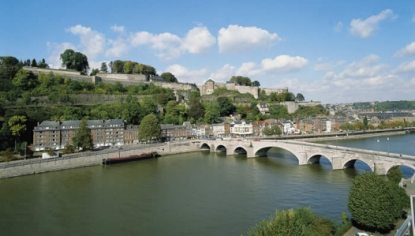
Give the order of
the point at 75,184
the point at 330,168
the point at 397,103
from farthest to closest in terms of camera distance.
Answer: the point at 397,103 < the point at 330,168 < the point at 75,184

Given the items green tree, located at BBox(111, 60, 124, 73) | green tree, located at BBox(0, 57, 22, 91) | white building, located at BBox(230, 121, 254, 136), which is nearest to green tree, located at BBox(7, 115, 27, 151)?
green tree, located at BBox(0, 57, 22, 91)

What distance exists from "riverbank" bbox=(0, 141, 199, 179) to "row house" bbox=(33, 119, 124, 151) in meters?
5.01

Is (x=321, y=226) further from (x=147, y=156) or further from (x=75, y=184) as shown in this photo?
(x=147, y=156)

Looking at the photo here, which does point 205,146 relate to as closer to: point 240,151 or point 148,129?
point 240,151

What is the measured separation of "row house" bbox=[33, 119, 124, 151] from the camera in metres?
37.6

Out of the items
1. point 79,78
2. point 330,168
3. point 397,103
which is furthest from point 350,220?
point 397,103

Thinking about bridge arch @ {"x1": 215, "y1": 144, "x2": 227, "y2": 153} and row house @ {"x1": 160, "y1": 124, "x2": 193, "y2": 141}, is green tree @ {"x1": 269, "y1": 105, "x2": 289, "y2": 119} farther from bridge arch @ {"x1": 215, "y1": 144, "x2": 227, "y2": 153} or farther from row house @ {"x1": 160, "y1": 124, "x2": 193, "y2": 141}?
bridge arch @ {"x1": 215, "y1": 144, "x2": 227, "y2": 153}

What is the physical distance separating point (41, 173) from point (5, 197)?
25.6ft

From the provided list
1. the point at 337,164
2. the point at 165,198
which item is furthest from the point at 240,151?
the point at 165,198

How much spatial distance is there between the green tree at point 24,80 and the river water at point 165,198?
960 inches

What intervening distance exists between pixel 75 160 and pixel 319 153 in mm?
21046

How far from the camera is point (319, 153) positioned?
2995 cm

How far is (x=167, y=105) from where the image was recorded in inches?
2259

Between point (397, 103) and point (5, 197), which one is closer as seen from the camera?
point (5, 197)
